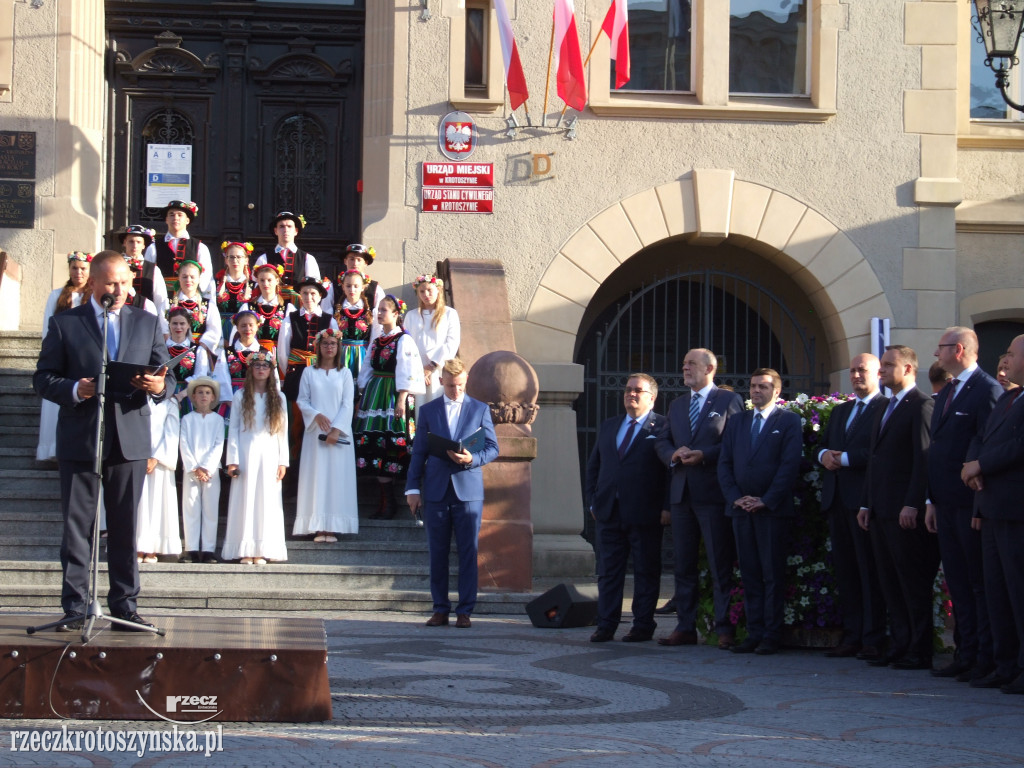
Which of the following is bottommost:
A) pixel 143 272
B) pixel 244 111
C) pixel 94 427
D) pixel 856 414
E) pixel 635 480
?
pixel 635 480

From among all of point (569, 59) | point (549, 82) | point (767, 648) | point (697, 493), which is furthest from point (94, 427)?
point (549, 82)

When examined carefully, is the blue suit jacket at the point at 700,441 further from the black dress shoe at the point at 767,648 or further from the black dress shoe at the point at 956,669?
the black dress shoe at the point at 956,669

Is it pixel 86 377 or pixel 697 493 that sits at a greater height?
pixel 86 377

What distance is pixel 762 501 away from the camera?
924 centimetres

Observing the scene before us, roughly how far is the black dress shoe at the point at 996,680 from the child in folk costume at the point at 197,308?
7.52 metres

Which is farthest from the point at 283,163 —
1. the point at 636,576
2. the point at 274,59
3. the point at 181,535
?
the point at 636,576

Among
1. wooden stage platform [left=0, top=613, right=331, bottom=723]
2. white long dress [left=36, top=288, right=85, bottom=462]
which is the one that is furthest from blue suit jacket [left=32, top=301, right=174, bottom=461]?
white long dress [left=36, top=288, right=85, bottom=462]

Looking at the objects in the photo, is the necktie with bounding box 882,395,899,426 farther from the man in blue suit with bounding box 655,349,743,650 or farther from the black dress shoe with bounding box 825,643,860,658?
the black dress shoe with bounding box 825,643,860,658

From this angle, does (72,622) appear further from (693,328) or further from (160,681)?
(693,328)

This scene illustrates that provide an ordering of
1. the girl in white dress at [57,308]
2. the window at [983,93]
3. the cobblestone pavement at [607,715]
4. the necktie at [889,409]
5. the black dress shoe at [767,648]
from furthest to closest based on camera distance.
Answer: the window at [983,93] < the girl in white dress at [57,308] < the black dress shoe at [767,648] < the necktie at [889,409] < the cobblestone pavement at [607,715]

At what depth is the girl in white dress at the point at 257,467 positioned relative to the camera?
11606 mm

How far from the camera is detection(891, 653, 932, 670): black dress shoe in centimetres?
863

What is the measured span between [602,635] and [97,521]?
13.3ft

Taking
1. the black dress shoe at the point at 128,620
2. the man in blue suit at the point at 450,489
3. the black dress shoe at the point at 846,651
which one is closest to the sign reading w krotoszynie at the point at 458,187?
the man in blue suit at the point at 450,489
